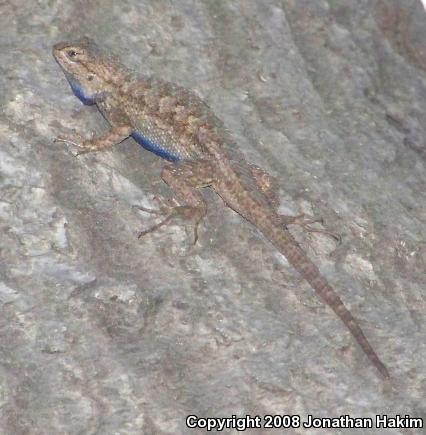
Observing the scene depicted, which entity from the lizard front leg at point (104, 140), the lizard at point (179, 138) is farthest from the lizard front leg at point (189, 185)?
the lizard front leg at point (104, 140)

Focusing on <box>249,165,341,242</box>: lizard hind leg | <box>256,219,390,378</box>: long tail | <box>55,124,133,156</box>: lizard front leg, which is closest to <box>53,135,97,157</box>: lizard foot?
<box>55,124,133,156</box>: lizard front leg

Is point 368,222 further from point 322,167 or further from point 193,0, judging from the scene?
point 193,0

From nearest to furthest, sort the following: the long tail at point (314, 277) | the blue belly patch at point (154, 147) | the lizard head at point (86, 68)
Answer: the long tail at point (314, 277) → the lizard head at point (86, 68) → the blue belly patch at point (154, 147)

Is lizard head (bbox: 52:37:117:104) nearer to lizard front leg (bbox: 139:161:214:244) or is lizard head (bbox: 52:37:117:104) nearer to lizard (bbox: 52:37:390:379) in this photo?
lizard (bbox: 52:37:390:379)

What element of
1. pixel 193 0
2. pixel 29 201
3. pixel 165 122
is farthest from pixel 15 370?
pixel 193 0

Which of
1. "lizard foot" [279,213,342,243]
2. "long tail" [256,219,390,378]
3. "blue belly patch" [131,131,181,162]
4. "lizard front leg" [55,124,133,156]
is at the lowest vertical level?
"blue belly patch" [131,131,181,162]

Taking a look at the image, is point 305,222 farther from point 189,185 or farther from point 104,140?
point 104,140

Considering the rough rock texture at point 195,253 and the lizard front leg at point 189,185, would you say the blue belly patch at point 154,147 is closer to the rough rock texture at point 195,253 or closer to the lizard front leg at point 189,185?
the rough rock texture at point 195,253
